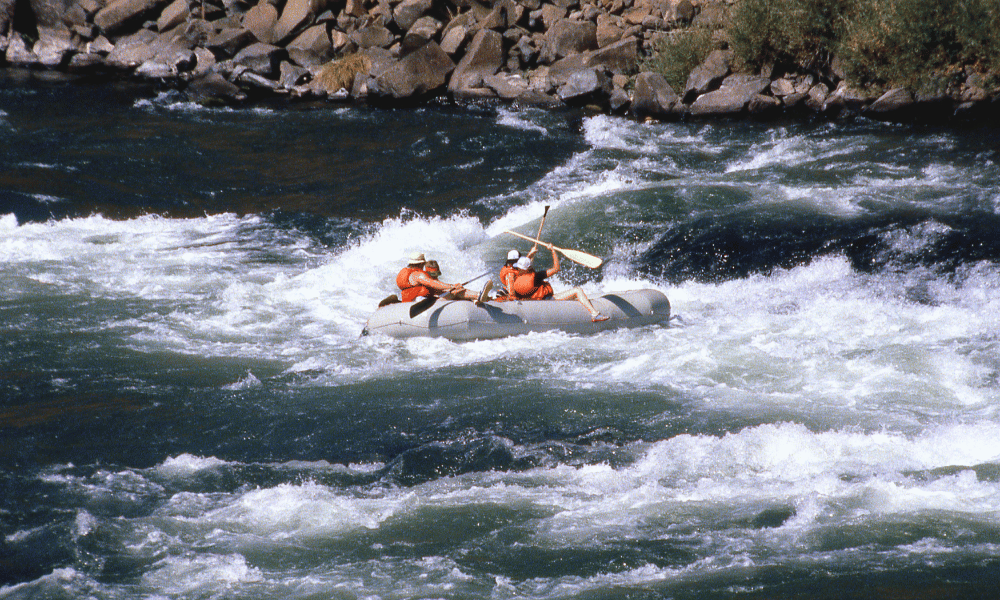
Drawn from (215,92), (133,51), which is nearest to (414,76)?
(215,92)

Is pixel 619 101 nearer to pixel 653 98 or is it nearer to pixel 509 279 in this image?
pixel 653 98

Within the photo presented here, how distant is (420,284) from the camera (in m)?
9.52

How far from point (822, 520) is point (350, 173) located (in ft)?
34.8

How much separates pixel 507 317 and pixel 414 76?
1000cm

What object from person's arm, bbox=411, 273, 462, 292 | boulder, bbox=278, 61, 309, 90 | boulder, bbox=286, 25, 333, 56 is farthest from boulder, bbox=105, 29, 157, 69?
person's arm, bbox=411, 273, 462, 292

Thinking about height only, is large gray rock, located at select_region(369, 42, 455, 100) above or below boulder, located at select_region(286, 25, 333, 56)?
below

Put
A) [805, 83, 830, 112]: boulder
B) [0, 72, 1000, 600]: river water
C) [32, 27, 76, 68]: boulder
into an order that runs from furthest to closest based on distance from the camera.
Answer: [32, 27, 76, 68]: boulder < [805, 83, 830, 112]: boulder < [0, 72, 1000, 600]: river water

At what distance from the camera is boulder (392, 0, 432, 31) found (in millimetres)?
19250

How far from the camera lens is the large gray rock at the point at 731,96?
1578 centimetres

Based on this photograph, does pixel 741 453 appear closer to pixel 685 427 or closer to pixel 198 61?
pixel 685 427

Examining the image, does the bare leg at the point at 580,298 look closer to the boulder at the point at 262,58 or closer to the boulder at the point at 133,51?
the boulder at the point at 262,58

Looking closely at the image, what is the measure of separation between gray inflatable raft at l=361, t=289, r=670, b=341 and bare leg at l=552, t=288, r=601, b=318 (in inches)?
2.4

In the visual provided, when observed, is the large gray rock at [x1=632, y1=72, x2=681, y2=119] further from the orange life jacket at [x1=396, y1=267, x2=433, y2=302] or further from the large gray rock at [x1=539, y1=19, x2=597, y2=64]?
the orange life jacket at [x1=396, y1=267, x2=433, y2=302]

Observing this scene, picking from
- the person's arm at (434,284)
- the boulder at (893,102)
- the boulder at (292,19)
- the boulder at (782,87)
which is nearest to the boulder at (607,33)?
the boulder at (782,87)
